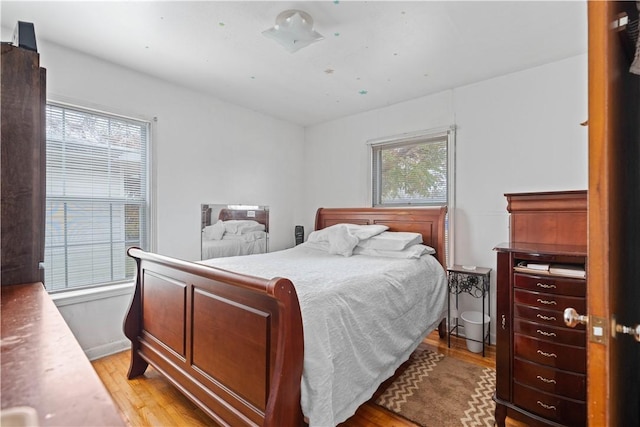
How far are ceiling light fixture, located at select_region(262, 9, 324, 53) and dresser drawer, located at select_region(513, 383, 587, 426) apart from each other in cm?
252

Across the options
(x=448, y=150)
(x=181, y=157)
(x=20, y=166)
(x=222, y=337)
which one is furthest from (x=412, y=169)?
(x=20, y=166)

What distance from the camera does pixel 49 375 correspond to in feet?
1.65

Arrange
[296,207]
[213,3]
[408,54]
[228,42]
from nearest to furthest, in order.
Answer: [213,3], [228,42], [408,54], [296,207]

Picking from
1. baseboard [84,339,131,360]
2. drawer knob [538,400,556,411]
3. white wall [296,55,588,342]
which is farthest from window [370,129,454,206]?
baseboard [84,339,131,360]

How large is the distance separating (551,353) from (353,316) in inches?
41.9

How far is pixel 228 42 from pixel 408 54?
56.2 inches

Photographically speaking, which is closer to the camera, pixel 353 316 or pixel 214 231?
pixel 353 316

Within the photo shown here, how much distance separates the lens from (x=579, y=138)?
2.53 m

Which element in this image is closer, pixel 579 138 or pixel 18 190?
pixel 18 190

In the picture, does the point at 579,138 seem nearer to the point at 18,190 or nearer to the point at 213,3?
the point at 213,3

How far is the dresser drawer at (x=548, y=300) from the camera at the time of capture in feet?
5.18

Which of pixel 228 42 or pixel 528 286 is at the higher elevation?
pixel 228 42

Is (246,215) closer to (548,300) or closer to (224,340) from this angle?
(224,340)

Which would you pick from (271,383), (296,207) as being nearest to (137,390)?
(271,383)
